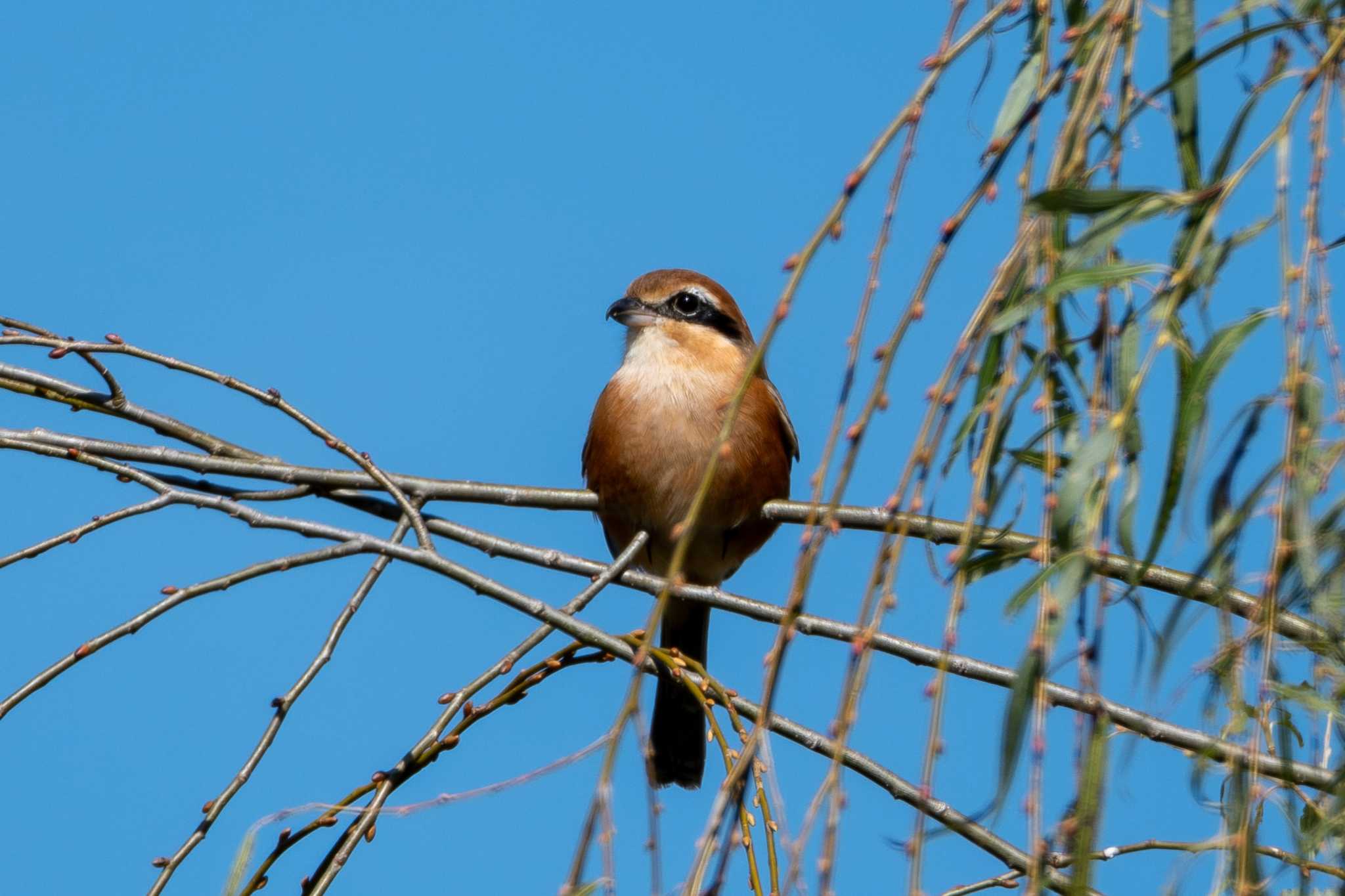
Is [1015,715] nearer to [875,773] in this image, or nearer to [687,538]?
[687,538]

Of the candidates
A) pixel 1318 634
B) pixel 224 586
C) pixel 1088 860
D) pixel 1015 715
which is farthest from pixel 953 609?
pixel 224 586

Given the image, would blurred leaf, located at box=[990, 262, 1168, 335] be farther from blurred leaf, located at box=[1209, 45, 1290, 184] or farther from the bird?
the bird

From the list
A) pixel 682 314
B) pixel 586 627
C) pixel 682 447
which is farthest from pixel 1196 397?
pixel 682 314

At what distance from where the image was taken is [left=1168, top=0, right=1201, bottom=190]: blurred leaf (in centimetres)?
188

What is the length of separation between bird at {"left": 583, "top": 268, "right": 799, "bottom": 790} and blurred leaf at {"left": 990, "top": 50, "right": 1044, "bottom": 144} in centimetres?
322

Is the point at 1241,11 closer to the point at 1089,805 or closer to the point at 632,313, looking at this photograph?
the point at 1089,805

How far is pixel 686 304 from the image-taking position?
6012 mm

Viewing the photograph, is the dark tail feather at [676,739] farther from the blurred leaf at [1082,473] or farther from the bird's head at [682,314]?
the blurred leaf at [1082,473]

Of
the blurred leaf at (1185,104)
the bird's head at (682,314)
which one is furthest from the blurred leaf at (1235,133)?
the bird's head at (682,314)

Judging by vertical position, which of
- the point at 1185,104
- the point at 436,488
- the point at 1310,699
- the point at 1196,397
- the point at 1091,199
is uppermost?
the point at 436,488

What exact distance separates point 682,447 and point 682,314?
75 centimetres

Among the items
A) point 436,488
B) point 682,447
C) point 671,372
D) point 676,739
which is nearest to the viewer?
point 436,488

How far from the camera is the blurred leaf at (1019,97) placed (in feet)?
5.94

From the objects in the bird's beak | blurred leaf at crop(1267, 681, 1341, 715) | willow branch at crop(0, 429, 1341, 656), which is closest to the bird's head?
the bird's beak
